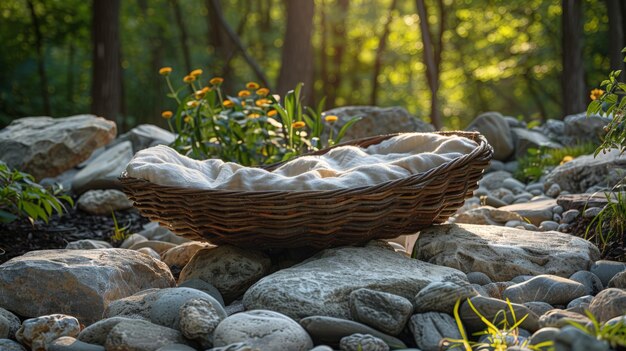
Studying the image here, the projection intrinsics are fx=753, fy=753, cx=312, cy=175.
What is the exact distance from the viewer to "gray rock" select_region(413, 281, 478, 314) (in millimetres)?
2615

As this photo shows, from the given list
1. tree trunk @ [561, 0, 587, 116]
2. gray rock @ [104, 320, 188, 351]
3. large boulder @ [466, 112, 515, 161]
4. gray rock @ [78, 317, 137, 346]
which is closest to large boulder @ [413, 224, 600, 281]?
gray rock @ [104, 320, 188, 351]

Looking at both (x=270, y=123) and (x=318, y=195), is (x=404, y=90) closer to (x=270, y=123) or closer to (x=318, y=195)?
(x=270, y=123)

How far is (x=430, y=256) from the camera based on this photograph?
3438mm

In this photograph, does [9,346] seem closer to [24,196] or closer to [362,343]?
[362,343]

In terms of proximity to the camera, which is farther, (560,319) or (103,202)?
(103,202)

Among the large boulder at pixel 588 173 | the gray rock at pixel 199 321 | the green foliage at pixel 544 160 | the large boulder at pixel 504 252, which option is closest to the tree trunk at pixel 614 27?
the green foliage at pixel 544 160

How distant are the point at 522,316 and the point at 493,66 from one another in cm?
1521

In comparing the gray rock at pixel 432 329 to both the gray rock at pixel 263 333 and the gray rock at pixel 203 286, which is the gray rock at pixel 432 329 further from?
the gray rock at pixel 203 286

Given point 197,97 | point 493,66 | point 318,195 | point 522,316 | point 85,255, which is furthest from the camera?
point 493,66

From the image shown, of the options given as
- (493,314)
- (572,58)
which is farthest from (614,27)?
(493,314)

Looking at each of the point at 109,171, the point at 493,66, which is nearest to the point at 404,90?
the point at 493,66

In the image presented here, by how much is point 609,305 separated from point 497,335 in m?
0.45

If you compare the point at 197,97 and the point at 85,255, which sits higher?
the point at 197,97

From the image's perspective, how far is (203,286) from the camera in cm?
313
